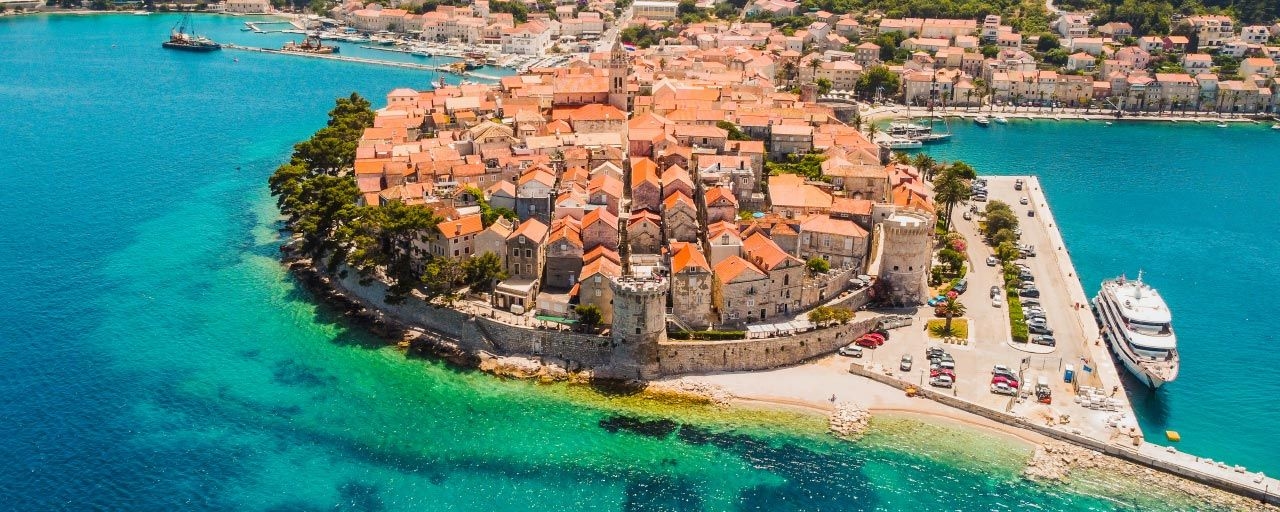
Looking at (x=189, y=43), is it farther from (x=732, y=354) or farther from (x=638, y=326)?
(x=732, y=354)

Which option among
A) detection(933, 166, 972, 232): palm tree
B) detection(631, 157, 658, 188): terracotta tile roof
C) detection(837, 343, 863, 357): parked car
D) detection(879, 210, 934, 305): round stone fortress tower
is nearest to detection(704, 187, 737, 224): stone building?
detection(631, 157, 658, 188): terracotta tile roof

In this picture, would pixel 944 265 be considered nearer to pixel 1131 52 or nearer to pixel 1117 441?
pixel 1117 441

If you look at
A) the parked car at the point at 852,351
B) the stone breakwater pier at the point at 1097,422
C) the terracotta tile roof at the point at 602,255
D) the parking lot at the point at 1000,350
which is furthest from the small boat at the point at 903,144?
the terracotta tile roof at the point at 602,255

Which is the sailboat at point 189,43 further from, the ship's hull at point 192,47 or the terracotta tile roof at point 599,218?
the terracotta tile roof at point 599,218

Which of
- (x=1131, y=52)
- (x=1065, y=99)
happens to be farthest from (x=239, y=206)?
(x=1131, y=52)

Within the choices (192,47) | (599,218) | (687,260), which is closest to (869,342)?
(687,260)

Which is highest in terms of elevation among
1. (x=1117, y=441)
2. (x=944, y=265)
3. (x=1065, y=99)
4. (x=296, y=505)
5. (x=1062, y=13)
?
(x=1062, y=13)
